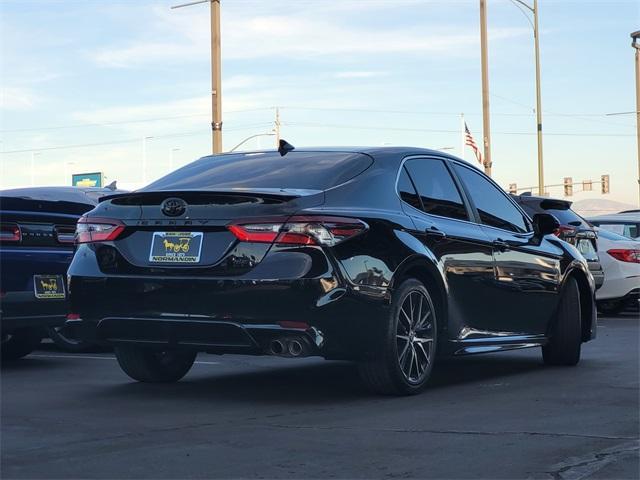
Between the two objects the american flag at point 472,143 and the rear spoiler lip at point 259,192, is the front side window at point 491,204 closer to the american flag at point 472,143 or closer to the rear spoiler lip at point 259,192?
the rear spoiler lip at point 259,192

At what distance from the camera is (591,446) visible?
5.65 metres

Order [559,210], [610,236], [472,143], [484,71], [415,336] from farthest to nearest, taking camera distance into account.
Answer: [472,143]
[484,71]
[610,236]
[559,210]
[415,336]

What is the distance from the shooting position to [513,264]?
29.2 ft

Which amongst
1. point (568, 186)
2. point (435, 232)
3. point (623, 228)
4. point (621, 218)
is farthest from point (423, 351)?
point (568, 186)

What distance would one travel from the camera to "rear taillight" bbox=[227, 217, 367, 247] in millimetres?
6938

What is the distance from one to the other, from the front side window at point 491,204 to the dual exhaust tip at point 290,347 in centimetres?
237

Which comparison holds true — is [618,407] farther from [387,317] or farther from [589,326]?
[589,326]

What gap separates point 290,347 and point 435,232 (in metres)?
1.43

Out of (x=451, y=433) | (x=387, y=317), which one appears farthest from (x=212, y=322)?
(x=451, y=433)

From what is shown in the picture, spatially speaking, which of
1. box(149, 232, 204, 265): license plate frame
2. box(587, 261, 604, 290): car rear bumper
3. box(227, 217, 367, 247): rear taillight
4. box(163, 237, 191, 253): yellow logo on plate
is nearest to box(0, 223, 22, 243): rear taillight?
box(149, 232, 204, 265): license plate frame

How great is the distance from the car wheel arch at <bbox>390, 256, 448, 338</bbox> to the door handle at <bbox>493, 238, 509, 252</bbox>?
94 centimetres

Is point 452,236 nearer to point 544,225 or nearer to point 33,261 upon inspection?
point 544,225

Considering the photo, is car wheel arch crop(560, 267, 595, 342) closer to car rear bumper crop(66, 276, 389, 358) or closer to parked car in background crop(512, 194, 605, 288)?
car rear bumper crop(66, 276, 389, 358)

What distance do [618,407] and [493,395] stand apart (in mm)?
927
